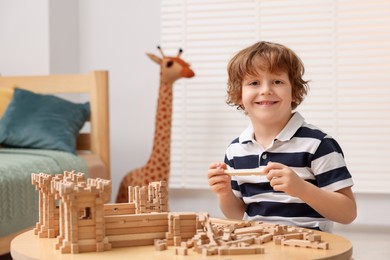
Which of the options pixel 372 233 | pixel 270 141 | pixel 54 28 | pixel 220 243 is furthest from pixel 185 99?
pixel 220 243

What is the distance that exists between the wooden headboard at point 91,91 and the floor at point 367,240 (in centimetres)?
76

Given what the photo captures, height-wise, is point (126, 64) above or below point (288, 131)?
above

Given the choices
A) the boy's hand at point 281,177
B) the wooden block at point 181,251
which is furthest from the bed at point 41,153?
the wooden block at point 181,251

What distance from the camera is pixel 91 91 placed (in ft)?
10.6

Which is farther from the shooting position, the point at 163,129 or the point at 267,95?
the point at 163,129

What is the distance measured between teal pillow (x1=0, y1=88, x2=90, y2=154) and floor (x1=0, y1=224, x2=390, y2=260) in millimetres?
570

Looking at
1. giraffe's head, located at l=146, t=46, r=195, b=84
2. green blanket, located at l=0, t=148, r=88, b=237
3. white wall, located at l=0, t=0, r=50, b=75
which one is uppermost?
white wall, located at l=0, t=0, r=50, b=75

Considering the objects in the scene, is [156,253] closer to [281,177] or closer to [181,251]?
[181,251]

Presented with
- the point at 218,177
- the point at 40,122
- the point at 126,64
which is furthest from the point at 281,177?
the point at 126,64

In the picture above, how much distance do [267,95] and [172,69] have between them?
184 centimetres

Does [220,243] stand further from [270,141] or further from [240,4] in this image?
[240,4]

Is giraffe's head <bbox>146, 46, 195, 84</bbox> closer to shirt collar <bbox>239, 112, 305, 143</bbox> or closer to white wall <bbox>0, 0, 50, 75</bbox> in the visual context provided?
white wall <bbox>0, 0, 50, 75</bbox>

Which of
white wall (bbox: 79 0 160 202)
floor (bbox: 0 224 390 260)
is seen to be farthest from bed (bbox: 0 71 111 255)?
white wall (bbox: 79 0 160 202)

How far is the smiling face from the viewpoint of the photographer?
1548 millimetres
